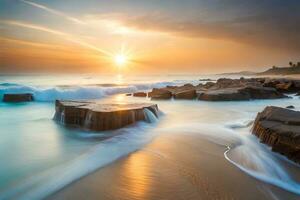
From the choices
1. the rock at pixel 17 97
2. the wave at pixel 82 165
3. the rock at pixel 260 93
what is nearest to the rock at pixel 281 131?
the wave at pixel 82 165

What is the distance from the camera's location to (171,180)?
12.0ft

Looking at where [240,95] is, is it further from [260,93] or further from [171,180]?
[171,180]

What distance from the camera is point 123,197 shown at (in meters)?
3.20

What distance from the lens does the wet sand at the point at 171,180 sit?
326 cm

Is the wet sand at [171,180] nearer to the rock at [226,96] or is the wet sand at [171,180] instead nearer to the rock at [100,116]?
the rock at [100,116]

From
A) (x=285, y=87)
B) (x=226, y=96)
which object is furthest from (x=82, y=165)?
(x=285, y=87)

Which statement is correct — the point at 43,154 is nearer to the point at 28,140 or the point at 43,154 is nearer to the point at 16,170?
the point at 16,170

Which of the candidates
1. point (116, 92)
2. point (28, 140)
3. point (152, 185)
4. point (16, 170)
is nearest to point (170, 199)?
point (152, 185)

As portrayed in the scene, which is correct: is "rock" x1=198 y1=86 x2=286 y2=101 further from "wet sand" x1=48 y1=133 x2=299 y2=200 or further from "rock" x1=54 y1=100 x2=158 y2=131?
"wet sand" x1=48 y1=133 x2=299 y2=200

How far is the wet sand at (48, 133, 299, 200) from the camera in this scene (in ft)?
10.7

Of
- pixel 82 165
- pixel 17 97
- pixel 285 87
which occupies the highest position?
pixel 285 87

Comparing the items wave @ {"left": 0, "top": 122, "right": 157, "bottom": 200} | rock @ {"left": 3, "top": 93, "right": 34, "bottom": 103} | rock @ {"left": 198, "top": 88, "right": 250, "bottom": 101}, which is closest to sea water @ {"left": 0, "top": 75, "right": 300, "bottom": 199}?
wave @ {"left": 0, "top": 122, "right": 157, "bottom": 200}

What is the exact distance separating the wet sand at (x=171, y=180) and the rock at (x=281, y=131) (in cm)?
112

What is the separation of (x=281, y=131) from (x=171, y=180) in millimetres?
2593
